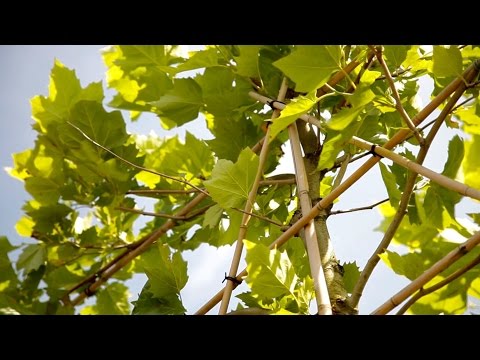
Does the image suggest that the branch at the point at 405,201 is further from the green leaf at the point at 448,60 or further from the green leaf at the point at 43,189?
the green leaf at the point at 43,189

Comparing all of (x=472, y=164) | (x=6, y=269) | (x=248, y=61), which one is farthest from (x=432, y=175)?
(x=6, y=269)

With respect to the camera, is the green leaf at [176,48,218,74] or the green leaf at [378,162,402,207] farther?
the green leaf at [176,48,218,74]

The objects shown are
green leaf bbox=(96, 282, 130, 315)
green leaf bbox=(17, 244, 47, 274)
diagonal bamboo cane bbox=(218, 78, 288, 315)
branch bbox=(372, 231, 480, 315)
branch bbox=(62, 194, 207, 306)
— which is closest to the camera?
branch bbox=(372, 231, 480, 315)

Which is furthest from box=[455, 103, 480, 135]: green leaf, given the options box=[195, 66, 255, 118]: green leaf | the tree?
box=[195, 66, 255, 118]: green leaf

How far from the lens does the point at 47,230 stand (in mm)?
1194

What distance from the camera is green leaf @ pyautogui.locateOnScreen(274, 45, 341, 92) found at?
52cm

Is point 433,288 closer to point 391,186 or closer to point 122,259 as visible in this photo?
point 391,186

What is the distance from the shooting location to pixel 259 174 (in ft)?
1.98

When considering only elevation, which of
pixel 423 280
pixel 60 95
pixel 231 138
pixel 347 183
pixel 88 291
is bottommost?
pixel 423 280

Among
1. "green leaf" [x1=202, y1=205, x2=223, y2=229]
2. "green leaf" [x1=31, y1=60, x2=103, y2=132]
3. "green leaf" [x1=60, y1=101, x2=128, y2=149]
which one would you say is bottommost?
"green leaf" [x1=202, y1=205, x2=223, y2=229]

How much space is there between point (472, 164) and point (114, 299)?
43.0 inches

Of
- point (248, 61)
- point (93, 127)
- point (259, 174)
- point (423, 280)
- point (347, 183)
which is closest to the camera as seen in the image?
point (423, 280)

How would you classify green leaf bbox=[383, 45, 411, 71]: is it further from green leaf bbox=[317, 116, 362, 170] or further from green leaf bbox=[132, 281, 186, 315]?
green leaf bbox=[132, 281, 186, 315]
